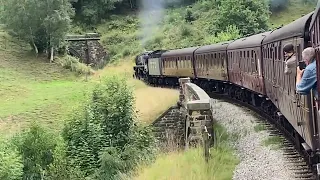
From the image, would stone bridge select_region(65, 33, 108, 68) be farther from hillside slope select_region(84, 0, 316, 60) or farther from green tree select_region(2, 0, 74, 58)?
green tree select_region(2, 0, 74, 58)

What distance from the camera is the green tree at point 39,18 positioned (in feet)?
158

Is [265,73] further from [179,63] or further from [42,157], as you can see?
[179,63]

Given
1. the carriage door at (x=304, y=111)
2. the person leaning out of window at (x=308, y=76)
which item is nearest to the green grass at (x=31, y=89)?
the carriage door at (x=304, y=111)

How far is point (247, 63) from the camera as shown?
62.5 ft

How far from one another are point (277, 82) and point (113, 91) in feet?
31.1

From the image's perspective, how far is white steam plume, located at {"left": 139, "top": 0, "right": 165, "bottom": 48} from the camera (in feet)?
208

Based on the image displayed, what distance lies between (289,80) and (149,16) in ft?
195

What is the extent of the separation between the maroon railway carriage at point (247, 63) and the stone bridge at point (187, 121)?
1.51m

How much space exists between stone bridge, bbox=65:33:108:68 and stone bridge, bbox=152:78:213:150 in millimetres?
36862

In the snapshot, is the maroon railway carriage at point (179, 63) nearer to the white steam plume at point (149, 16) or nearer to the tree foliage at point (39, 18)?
the tree foliage at point (39, 18)

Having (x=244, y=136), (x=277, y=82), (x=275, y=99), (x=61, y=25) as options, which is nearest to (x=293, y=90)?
(x=277, y=82)

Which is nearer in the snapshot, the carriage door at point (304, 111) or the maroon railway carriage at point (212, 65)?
the carriage door at point (304, 111)

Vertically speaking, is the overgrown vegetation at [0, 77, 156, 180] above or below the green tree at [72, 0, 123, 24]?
below

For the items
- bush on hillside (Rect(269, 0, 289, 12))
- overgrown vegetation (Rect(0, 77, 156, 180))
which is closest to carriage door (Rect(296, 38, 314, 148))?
overgrown vegetation (Rect(0, 77, 156, 180))
